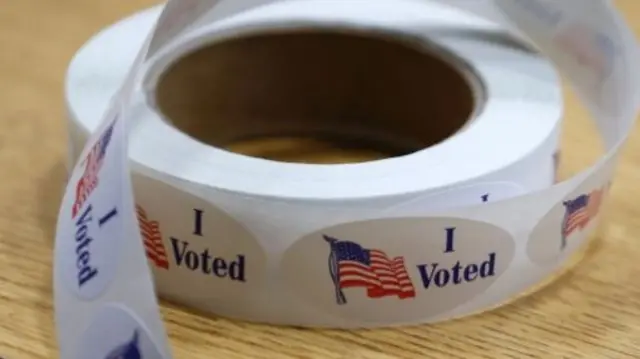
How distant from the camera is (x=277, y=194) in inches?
21.3

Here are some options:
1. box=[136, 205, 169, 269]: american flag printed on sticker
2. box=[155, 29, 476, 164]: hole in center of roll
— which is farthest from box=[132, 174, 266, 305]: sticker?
box=[155, 29, 476, 164]: hole in center of roll

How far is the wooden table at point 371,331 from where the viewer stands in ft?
1.85

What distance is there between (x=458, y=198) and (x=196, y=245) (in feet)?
0.43

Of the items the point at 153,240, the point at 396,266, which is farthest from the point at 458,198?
the point at 153,240

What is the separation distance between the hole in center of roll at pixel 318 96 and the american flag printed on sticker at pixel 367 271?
165 mm

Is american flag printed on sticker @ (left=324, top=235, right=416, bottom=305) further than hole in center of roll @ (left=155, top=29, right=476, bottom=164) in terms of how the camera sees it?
No

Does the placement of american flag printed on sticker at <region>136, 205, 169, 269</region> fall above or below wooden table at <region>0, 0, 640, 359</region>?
above

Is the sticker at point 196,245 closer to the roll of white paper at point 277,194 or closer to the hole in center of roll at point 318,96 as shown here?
the roll of white paper at point 277,194

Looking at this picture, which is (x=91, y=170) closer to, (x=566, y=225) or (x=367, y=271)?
(x=367, y=271)

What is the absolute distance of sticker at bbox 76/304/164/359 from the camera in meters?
0.48

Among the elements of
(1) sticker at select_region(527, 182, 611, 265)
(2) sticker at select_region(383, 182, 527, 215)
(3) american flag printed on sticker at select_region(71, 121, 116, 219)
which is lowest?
(1) sticker at select_region(527, 182, 611, 265)

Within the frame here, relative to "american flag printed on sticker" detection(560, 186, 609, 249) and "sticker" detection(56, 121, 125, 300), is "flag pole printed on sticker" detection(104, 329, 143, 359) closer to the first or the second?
"sticker" detection(56, 121, 125, 300)

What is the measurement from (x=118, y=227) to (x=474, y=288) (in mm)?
196

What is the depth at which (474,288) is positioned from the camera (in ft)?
1.90
